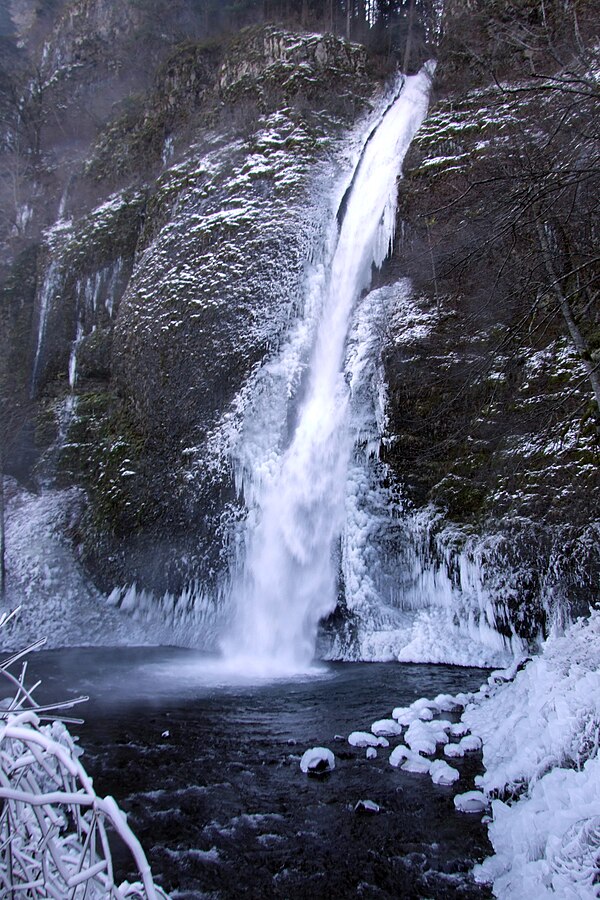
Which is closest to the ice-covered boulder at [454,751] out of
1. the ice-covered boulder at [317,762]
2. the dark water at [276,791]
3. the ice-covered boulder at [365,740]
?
the dark water at [276,791]

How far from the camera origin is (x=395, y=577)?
443 inches

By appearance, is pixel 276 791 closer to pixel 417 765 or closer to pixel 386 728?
pixel 417 765

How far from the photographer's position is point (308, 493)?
12414 mm

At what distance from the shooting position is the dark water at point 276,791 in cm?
442

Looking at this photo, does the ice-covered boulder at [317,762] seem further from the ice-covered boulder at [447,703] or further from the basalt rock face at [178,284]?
the basalt rock face at [178,284]

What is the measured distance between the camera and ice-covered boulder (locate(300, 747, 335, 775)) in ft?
20.2

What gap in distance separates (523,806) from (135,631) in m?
11.2

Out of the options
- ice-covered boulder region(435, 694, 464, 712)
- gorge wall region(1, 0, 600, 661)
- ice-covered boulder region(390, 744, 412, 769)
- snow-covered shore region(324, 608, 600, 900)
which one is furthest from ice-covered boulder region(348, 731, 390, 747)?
gorge wall region(1, 0, 600, 661)

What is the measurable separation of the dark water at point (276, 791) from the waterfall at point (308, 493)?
1872mm

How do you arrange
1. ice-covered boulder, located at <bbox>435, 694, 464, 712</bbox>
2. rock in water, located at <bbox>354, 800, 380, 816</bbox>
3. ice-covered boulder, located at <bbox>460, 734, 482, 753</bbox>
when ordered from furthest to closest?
ice-covered boulder, located at <bbox>435, 694, 464, 712</bbox> → ice-covered boulder, located at <bbox>460, 734, 482, 753</bbox> → rock in water, located at <bbox>354, 800, 380, 816</bbox>

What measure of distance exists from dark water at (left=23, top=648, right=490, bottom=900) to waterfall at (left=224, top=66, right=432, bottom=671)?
1872mm

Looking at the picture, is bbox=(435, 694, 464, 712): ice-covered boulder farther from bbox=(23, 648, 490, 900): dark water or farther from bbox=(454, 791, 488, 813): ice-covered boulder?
bbox=(454, 791, 488, 813): ice-covered boulder

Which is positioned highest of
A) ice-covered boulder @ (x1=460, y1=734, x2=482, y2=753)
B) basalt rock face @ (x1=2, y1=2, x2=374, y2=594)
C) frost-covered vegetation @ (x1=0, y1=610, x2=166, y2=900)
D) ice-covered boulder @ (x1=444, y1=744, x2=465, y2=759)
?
basalt rock face @ (x1=2, y1=2, x2=374, y2=594)

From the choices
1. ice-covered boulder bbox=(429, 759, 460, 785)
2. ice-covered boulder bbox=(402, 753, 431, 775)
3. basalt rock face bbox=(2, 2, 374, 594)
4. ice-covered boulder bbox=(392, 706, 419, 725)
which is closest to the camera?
ice-covered boulder bbox=(429, 759, 460, 785)
